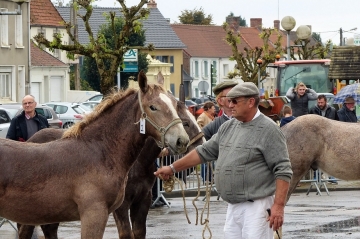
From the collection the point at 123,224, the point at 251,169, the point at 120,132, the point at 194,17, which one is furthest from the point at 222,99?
the point at 194,17

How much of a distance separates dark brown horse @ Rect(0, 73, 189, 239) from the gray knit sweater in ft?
2.70

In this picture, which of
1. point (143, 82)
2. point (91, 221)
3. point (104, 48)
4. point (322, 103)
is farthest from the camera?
point (104, 48)

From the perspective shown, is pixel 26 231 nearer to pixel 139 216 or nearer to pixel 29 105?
pixel 139 216

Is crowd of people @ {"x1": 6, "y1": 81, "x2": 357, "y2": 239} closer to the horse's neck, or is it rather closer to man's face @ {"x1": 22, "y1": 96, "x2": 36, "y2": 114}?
the horse's neck

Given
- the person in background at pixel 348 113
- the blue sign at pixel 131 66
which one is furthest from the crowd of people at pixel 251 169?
the blue sign at pixel 131 66

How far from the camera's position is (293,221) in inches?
609

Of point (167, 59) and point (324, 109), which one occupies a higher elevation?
point (167, 59)

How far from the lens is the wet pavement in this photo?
14031mm

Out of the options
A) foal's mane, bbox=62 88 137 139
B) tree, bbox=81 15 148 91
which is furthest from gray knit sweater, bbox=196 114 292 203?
tree, bbox=81 15 148 91

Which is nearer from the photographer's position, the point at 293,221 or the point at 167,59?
the point at 293,221

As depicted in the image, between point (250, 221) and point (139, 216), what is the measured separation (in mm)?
3390

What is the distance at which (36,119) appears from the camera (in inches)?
546

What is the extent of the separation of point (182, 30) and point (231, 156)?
343ft

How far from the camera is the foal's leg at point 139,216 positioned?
11.0 meters
